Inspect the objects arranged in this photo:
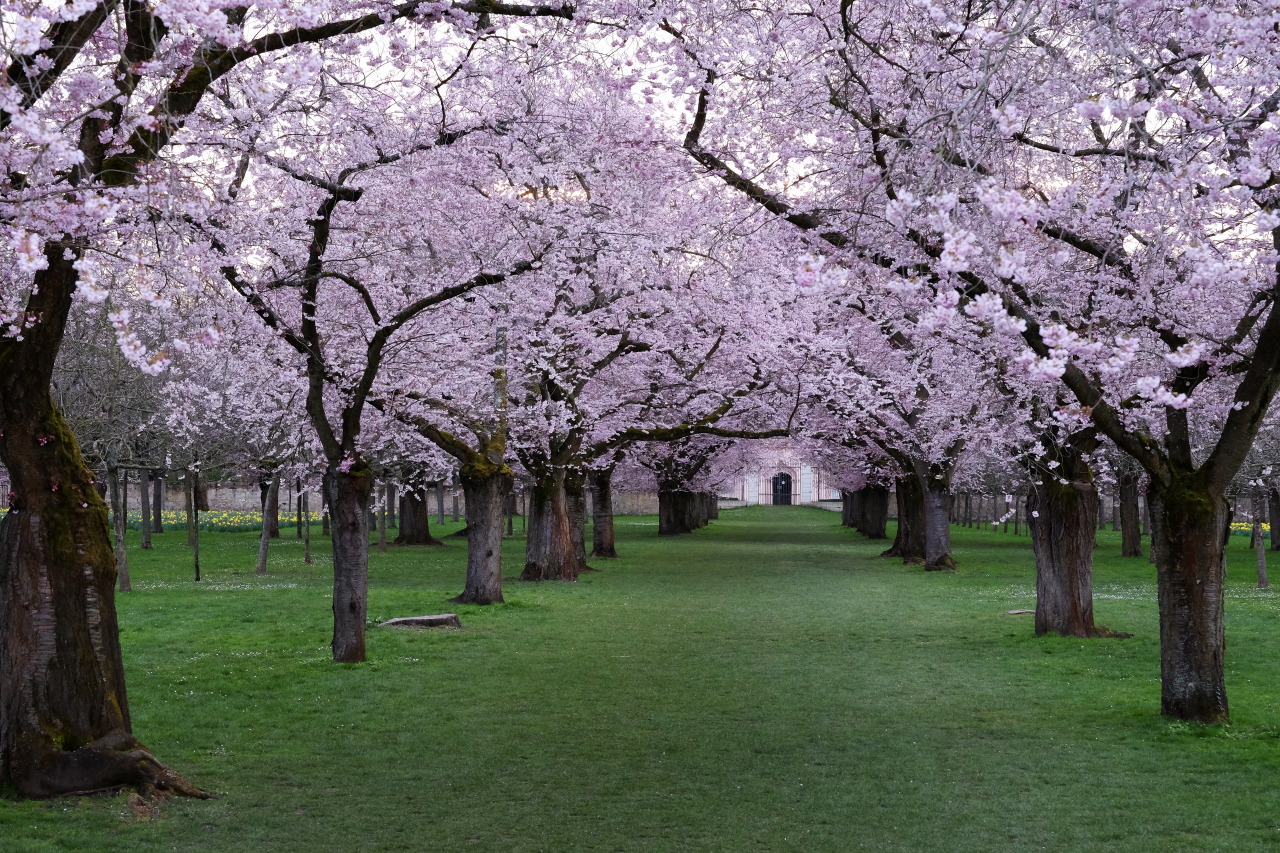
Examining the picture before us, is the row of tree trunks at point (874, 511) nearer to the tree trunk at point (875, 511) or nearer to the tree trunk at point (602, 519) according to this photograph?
the tree trunk at point (875, 511)

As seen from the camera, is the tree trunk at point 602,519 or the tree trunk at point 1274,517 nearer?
the tree trunk at point 602,519

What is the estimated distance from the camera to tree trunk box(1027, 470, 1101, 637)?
1819 cm

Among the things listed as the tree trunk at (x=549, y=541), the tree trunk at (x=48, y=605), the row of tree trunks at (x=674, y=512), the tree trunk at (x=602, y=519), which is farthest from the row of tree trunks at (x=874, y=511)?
the tree trunk at (x=48, y=605)

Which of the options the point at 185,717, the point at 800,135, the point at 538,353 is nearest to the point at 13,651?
the point at 185,717

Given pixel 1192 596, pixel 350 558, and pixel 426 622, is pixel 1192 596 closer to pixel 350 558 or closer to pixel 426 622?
pixel 350 558

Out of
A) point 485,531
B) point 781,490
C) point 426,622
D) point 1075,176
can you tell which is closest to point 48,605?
point 1075,176

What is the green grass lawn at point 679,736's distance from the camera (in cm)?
803

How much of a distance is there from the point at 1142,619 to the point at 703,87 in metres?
14.2

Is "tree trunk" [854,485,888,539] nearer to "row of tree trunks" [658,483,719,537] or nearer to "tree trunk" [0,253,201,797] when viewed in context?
"row of tree trunks" [658,483,719,537]

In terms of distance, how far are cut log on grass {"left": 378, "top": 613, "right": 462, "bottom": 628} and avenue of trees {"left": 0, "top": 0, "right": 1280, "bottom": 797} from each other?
10.4 feet

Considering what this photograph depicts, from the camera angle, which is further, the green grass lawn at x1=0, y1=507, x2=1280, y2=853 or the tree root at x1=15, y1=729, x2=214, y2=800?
the tree root at x1=15, y1=729, x2=214, y2=800

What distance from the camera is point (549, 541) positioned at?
30.1 m

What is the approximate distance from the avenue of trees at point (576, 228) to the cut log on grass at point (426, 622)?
3.16m

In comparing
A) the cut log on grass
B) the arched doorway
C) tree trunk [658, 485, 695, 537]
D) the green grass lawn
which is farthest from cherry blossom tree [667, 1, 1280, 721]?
the arched doorway
